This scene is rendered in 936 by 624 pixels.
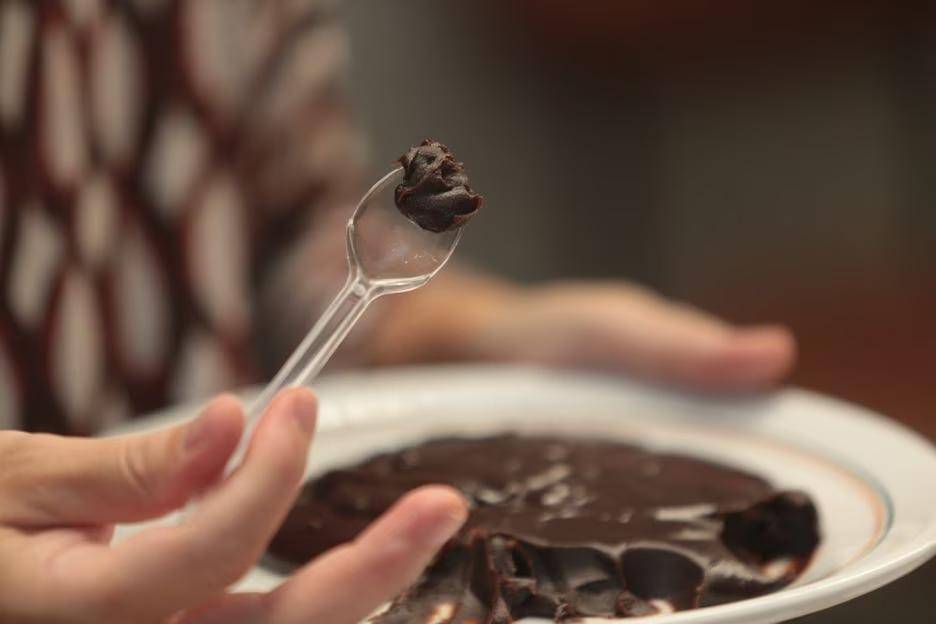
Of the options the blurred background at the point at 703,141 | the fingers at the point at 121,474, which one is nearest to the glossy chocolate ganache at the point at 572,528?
the fingers at the point at 121,474

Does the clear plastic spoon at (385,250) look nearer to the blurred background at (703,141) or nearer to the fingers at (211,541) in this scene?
the fingers at (211,541)

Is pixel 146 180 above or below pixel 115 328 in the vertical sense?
above

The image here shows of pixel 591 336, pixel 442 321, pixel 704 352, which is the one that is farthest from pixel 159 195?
pixel 704 352

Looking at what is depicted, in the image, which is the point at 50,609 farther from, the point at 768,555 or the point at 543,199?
the point at 543,199

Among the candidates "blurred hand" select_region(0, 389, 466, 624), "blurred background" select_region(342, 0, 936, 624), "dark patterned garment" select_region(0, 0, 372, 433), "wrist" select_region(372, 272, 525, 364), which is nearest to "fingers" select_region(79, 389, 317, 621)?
"blurred hand" select_region(0, 389, 466, 624)

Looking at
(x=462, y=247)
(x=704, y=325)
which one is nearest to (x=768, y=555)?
(x=704, y=325)
